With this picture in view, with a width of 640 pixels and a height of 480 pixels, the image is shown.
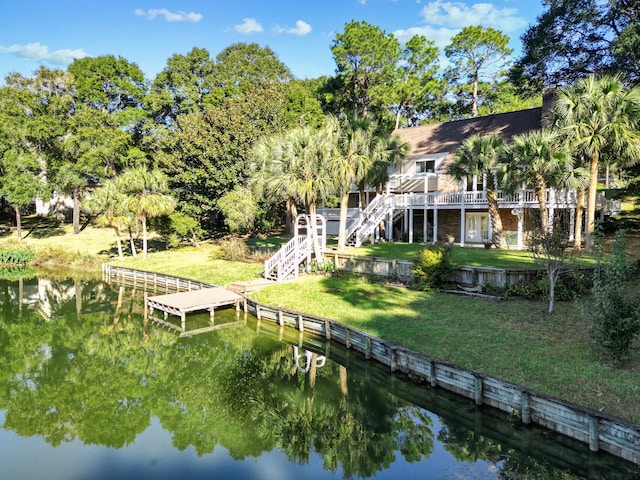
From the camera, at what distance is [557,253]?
589 inches

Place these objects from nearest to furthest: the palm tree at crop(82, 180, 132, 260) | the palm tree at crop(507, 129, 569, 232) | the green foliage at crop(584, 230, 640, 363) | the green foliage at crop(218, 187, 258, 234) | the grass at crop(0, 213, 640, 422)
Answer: the grass at crop(0, 213, 640, 422)
the green foliage at crop(584, 230, 640, 363)
the palm tree at crop(507, 129, 569, 232)
the palm tree at crop(82, 180, 132, 260)
the green foliage at crop(218, 187, 258, 234)

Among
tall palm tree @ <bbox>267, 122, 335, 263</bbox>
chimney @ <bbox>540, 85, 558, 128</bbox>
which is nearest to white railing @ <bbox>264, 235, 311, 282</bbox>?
tall palm tree @ <bbox>267, 122, 335, 263</bbox>

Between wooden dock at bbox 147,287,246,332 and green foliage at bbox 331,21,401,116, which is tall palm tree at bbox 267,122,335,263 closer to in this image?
wooden dock at bbox 147,287,246,332

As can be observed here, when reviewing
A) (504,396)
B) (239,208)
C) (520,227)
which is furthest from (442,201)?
(504,396)

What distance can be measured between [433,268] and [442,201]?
40.7 ft

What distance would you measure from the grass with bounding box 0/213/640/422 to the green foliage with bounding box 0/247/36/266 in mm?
21580

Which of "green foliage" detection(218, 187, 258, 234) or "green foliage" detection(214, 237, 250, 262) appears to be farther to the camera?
"green foliage" detection(218, 187, 258, 234)

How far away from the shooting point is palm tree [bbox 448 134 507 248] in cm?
2603

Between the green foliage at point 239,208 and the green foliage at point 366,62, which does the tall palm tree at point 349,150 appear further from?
the green foliage at point 366,62

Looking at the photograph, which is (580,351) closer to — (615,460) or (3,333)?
(615,460)

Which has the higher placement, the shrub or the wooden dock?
the shrub

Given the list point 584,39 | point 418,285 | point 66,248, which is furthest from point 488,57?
point 66,248

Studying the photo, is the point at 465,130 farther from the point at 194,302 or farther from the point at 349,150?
the point at 194,302

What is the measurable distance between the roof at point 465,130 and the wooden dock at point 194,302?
20.0 m
